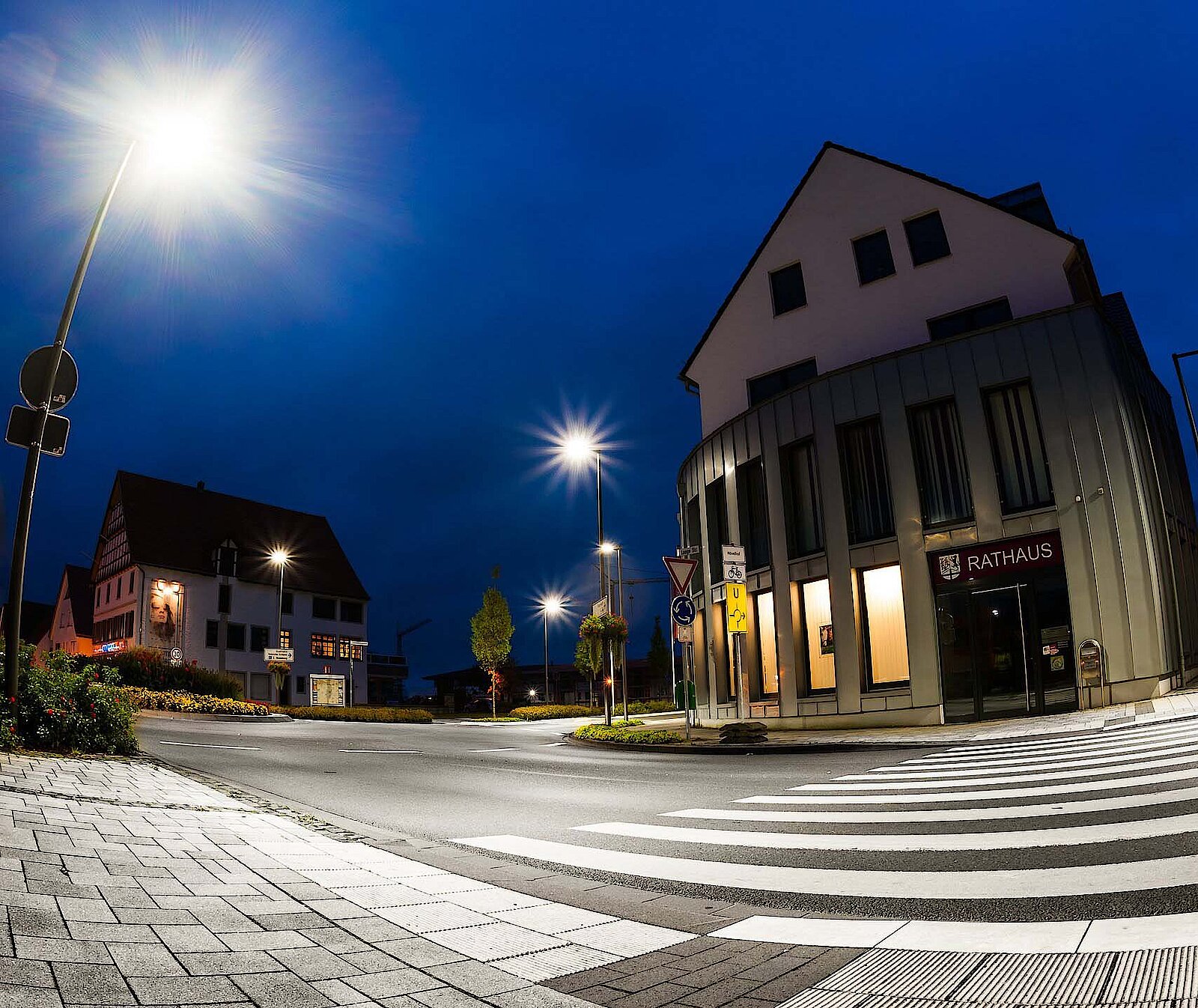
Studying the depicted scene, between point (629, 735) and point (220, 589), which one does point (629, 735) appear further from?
point (220, 589)

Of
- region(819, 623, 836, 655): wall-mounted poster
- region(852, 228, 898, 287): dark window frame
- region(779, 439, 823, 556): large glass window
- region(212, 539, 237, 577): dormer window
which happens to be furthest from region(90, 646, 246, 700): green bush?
region(852, 228, 898, 287): dark window frame

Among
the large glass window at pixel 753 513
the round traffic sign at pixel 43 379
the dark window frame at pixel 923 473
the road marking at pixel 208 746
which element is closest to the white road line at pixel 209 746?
the road marking at pixel 208 746

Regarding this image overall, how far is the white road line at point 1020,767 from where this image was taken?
902cm

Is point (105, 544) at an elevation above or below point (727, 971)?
above

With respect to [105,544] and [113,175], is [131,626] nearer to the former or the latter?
[105,544]

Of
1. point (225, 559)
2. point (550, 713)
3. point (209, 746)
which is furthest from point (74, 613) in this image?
point (209, 746)

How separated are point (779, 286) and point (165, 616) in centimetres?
4430

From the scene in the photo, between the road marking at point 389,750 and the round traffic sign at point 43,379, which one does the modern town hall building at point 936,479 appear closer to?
the road marking at point 389,750

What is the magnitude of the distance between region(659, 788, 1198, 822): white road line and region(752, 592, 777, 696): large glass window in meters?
14.4

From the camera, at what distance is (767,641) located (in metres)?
22.4

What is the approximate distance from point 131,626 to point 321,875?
5292 centimetres

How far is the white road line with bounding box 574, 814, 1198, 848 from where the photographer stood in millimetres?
5375

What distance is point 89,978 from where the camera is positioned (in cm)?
305

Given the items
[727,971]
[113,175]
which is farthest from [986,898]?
[113,175]
